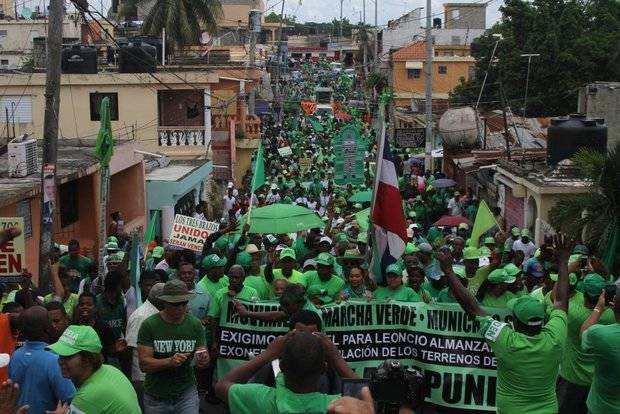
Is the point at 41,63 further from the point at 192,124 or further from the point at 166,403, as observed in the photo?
the point at 166,403

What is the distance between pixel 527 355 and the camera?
6543mm

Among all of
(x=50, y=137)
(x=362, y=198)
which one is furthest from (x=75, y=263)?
(x=362, y=198)

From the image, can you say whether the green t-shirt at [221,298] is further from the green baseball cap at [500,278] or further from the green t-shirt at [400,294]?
the green baseball cap at [500,278]

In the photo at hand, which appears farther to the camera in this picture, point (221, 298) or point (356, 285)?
point (356, 285)

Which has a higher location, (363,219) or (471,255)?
(471,255)

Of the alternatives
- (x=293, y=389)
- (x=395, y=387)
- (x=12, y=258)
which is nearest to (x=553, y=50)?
(x=12, y=258)

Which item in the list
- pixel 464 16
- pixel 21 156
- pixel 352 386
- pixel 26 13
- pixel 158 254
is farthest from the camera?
pixel 464 16

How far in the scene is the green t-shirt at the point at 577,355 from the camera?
7.82 metres

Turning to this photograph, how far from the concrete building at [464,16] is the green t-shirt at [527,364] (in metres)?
74.5

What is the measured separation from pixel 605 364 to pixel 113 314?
4578 mm

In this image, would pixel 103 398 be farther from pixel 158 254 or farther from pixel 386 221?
pixel 158 254

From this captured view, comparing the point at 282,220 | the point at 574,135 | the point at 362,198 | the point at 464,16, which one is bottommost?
the point at 362,198

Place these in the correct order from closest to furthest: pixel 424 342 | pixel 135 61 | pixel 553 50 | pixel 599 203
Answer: pixel 424 342 → pixel 599 203 → pixel 135 61 → pixel 553 50

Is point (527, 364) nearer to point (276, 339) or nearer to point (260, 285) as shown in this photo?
point (276, 339)
